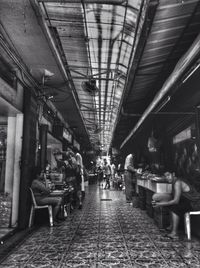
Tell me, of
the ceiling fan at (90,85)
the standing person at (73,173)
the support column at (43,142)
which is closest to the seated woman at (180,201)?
the ceiling fan at (90,85)

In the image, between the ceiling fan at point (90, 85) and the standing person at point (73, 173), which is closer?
the ceiling fan at point (90, 85)

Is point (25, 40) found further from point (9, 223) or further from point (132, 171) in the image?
point (132, 171)

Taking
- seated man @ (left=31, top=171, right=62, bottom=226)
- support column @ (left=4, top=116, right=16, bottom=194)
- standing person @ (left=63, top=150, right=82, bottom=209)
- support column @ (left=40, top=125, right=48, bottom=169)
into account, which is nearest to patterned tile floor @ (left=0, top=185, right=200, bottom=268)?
seated man @ (left=31, top=171, right=62, bottom=226)

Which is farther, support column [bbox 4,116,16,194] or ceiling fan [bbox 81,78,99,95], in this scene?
ceiling fan [bbox 81,78,99,95]

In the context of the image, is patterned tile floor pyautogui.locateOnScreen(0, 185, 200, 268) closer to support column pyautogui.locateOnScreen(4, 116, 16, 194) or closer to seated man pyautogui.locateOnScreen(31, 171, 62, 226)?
seated man pyautogui.locateOnScreen(31, 171, 62, 226)

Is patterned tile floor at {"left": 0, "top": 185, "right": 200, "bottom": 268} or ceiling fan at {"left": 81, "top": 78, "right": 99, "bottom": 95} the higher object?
ceiling fan at {"left": 81, "top": 78, "right": 99, "bottom": 95}

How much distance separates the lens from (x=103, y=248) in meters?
3.61

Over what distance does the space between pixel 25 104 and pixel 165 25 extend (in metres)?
3.48

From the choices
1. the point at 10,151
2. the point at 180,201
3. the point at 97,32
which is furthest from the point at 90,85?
the point at 180,201

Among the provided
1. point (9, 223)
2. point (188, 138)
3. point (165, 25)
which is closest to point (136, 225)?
point (188, 138)

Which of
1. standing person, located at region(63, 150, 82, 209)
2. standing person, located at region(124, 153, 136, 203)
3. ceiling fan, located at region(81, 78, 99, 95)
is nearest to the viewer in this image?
ceiling fan, located at region(81, 78, 99, 95)

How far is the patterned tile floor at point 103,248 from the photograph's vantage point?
10.0 feet

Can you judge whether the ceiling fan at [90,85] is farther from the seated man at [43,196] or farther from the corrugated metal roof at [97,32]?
the seated man at [43,196]

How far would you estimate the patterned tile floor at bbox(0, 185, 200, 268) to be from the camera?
10.0 ft
